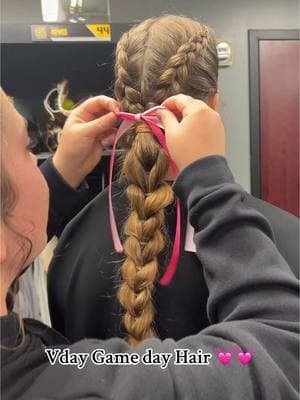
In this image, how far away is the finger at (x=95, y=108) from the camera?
496 millimetres

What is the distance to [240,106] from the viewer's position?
1.34 m

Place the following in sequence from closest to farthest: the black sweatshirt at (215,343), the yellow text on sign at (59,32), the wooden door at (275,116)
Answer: the black sweatshirt at (215,343) → the yellow text on sign at (59,32) → the wooden door at (275,116)

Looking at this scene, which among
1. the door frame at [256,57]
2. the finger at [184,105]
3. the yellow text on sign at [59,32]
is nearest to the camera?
the finger at [184,105]

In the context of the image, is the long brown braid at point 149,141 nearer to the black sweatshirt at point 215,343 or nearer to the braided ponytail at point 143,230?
the braided ponytail at point 143,230

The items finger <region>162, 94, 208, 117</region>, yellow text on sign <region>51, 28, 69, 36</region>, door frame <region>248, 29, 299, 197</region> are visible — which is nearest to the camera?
finger <region>162, 94, 208, 117</region>

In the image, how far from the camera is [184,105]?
0.42 meters

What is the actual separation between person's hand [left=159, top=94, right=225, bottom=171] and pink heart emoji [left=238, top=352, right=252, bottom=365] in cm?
17

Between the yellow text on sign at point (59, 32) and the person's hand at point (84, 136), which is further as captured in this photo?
Result: the yellow text on sign at point (59, 32)

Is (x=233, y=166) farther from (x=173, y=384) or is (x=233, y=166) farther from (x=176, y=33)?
(x=173, y=384)

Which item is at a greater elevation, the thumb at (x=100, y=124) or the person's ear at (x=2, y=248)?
the thumb at (x=100, y=124)

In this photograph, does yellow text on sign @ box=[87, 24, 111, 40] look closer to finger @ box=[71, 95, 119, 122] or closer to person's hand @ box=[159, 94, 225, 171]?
finger @ box=[71, 95, 119, 122]

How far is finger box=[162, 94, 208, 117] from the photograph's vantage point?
40 centimetres

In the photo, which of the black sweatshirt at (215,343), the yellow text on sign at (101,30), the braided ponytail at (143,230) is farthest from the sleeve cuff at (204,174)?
the yellow text on sign at (101,30)

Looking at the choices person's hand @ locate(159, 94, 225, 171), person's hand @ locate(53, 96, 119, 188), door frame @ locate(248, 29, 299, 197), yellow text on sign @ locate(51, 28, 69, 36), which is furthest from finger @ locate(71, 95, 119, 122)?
door frame @ locate(248, 29, 299, 197)
